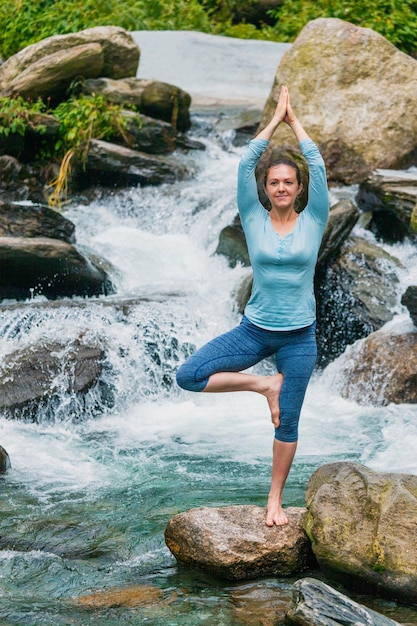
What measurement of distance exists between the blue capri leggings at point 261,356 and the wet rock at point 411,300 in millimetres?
4220

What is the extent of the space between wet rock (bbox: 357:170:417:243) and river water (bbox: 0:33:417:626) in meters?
0.24

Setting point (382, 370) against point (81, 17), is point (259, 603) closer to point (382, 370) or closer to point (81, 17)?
point (382, 370)

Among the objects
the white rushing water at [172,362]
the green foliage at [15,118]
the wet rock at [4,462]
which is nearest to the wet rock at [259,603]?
the white rushing water at [172,362]

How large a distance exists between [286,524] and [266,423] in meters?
3.21

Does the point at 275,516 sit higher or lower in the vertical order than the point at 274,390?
lower

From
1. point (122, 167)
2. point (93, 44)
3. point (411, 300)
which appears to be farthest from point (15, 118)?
point (411, 300)

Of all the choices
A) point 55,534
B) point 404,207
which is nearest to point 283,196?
point 55,534

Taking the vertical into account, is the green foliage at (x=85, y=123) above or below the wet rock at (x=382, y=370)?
above

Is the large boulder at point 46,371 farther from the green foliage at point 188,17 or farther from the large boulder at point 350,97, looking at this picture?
the green foliage at point 188,17

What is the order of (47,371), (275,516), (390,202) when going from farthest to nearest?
(390,202)
(47,371)
(275,516)

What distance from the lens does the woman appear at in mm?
4539

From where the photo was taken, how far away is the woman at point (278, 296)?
14.9 feet

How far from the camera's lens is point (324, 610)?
13.1 ft

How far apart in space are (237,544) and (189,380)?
840mm
